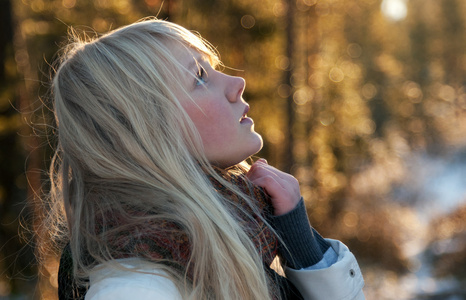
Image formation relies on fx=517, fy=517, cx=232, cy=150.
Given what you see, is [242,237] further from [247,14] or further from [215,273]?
[247,14]

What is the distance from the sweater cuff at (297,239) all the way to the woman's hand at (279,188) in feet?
0.06

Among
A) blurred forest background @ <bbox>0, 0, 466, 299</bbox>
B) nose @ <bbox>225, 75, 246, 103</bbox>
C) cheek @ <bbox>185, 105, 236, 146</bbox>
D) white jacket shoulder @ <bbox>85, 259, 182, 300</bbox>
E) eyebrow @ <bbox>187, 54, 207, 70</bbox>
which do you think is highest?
eyebrow @ <bbox>187, 54, 207, 70</bbox>

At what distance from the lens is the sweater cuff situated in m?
1.34

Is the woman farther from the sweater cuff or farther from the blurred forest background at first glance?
the blurred forest background

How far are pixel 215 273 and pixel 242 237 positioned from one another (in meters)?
0.11

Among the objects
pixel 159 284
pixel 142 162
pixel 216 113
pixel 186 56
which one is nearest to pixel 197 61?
pixel 186 56

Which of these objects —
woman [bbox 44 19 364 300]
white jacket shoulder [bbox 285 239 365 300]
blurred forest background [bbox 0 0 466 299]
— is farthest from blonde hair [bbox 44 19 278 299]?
blurred forest background [bbox 0 0 466 299]

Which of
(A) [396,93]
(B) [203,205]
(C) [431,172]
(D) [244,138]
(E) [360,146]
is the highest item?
(D) [244,138]

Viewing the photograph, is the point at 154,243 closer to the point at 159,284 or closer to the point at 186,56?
Result: the point at 159,284

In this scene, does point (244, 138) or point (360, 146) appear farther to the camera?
point (360, 146)

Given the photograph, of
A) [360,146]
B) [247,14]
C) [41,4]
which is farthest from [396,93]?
[41,4]

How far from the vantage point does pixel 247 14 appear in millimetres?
5879

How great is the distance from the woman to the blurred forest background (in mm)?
457

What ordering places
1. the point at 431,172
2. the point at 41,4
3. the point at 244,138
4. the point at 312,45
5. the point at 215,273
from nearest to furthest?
the point at 215,273
the point at 244,138
the point at 41,4
the point at 312,45
the point at 431,172
